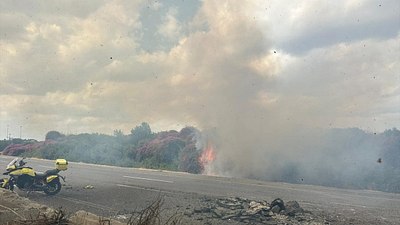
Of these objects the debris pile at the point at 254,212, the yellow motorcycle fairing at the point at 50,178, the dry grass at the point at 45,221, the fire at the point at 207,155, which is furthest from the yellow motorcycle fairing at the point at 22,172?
the fire at the point at 207,155

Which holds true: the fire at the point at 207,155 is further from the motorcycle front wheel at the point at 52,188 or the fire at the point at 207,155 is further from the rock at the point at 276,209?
the rock at the point at 276,209

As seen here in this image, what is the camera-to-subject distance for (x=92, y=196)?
1407 centimetres

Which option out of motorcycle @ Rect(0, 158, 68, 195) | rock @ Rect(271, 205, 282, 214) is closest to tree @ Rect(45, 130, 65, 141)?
motorcycle @ Rect(0, 158, 68, 195)

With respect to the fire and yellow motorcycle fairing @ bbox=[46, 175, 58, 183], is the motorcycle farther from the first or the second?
the fire

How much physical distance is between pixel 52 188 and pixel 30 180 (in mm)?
810

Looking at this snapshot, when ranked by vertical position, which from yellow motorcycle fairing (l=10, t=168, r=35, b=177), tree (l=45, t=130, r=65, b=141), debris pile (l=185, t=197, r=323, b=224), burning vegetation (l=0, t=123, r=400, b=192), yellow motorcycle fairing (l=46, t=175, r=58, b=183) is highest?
tree (l=45, t=130, r=65, b=141)

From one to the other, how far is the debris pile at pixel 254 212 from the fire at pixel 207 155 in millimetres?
18061

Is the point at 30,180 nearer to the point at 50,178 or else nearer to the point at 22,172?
the point at 22,172

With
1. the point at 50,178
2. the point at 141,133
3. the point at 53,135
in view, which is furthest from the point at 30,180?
the point at 53,135

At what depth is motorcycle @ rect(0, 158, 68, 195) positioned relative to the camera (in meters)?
13.8

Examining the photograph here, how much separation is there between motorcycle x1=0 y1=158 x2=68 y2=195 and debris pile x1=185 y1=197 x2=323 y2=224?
579 centimetres

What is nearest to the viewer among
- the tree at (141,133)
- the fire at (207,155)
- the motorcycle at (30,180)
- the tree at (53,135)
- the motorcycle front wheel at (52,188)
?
the motorcycle at (30,180)

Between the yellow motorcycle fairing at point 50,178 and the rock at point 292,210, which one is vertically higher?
the yellow motorcycle fairing at point 50,178

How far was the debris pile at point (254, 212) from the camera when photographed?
419 inches
